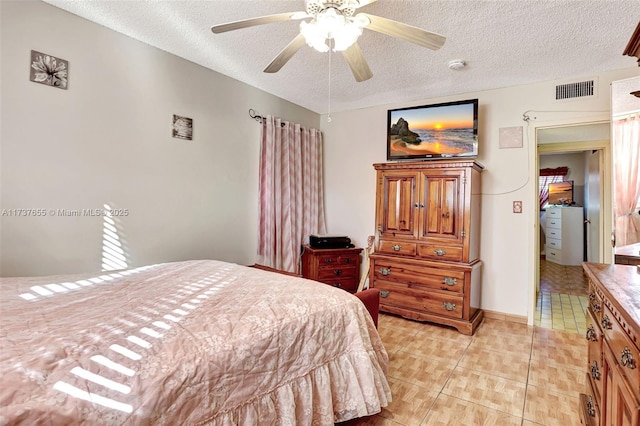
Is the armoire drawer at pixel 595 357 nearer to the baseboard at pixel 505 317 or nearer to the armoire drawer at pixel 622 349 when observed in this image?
the armoire drawer at pixel 622 349

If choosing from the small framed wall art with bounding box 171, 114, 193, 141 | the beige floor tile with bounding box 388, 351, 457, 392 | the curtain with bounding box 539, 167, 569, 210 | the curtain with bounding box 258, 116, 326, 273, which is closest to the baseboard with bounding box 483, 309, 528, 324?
the beige floor tile with bounding box 388, 351, 457, 392

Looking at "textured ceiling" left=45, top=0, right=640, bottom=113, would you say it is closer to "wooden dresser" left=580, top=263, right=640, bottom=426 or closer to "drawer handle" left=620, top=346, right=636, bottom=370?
"wooden dresser" left=580, top=263, right=640, bottom=426

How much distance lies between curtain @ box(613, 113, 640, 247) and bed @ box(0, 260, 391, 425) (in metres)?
2.35

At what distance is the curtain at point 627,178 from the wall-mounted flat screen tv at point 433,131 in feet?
3.55

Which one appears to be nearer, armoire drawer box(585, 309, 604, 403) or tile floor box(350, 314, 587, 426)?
armoire drawer box(585, 309, 604, 403)

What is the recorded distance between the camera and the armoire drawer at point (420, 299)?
10.1ft

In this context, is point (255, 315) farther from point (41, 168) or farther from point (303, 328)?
point (41, 168)

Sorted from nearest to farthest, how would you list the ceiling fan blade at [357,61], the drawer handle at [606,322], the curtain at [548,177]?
the drawer handle at [606,322]
the ceiling fan blade at [357,61]
the curtain at [548,177]

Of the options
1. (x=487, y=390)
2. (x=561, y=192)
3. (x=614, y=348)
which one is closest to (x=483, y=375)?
(x=487, y=390)

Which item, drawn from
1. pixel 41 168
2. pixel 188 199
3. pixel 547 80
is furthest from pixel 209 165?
pixel 547 80

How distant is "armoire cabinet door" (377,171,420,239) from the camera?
3334mm

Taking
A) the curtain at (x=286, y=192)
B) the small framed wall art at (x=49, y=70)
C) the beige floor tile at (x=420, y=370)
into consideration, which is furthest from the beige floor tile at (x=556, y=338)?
the small framed wall art at (x=49, y=70)

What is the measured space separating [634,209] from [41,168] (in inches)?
170

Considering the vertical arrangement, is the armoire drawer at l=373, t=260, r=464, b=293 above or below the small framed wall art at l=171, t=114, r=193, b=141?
A: below
